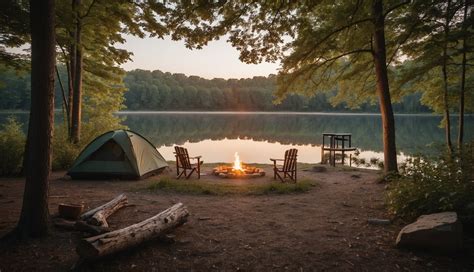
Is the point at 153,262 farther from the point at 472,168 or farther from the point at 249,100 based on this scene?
the point at 249,100

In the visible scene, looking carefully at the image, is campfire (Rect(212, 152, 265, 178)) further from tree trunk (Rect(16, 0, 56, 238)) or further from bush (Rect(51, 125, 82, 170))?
tree trunk (Rect(16, 0, 56, 238))

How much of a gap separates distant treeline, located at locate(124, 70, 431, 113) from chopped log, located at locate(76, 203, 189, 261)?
324ft

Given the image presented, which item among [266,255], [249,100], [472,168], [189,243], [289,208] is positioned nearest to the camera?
[266,255]

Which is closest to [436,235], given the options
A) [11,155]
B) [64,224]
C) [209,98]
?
[64,224]

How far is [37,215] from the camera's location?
493cm

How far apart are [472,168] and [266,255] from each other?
14.2 feet

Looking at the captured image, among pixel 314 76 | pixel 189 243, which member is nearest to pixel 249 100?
pixel 314 76

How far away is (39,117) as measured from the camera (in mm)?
4836

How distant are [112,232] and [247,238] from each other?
227 centimetres

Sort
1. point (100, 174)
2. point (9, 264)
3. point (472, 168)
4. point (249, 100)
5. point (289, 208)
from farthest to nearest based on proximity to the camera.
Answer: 1. point (249, 100)
2. point (100, 174)
3. point (289, 208)
4. point (472, 168)
5. point (9, 264)

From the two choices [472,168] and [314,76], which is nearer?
[472,168]

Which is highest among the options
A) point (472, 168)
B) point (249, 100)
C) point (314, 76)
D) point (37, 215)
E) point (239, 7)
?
point (249, 100)

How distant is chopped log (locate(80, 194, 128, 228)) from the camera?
528 cm

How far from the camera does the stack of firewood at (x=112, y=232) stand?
3.95m
